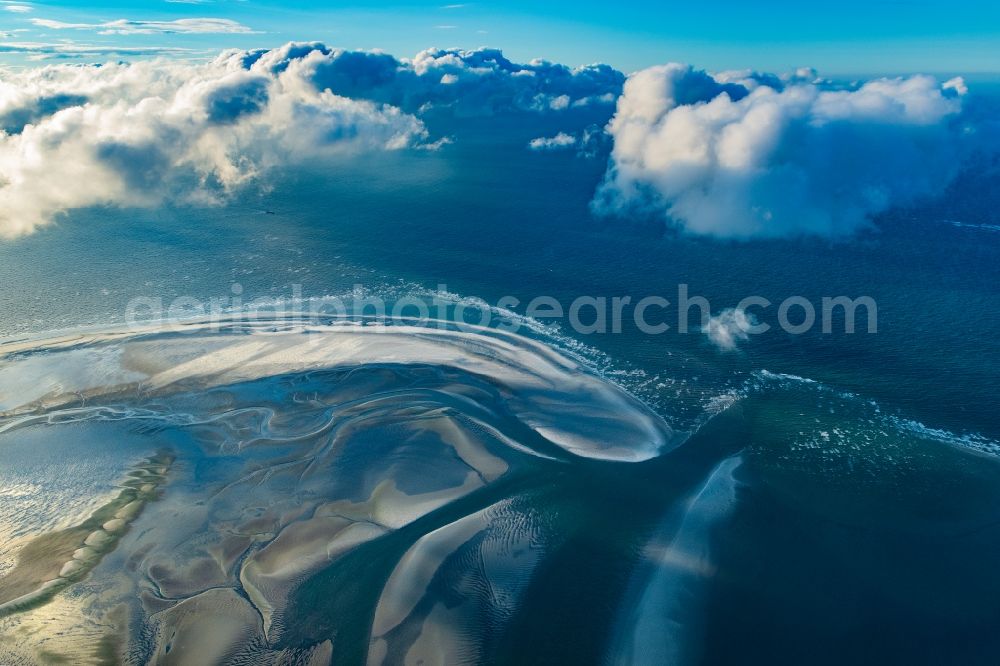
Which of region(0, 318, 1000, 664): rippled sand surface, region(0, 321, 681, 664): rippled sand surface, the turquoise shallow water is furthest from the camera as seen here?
region(0, 321, 681, 664): rippled sand surface

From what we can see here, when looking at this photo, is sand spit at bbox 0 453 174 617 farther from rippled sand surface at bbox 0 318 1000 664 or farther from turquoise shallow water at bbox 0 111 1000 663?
turquoise shallow water at bbox 0 111 1000 663

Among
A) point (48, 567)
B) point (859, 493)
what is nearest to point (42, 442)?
point (48, 567)

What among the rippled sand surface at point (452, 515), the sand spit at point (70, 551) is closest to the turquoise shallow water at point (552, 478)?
the rippled sand surface at point (452, 515)

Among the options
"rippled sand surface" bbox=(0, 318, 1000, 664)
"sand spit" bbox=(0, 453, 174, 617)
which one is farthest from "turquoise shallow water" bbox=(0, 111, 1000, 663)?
"sand spit" bbox=(0, 453, 174, 617)

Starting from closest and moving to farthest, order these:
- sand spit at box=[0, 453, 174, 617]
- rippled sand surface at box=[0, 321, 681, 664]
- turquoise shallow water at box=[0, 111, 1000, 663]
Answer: turquoise shallow water at box=[0, 111, 1000, 663] < rippled sand surface at box=[0, 321, 681, 664] < sand spit at box=[0, 453, 174, 617]

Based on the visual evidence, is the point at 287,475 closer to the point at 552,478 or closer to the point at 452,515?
the point at 452,515

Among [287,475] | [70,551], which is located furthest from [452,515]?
[70,551]

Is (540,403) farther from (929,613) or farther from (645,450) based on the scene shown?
(929,613)

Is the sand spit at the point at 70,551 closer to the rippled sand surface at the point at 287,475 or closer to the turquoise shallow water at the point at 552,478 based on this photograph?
the rippled sand surface at the point at 287,475
